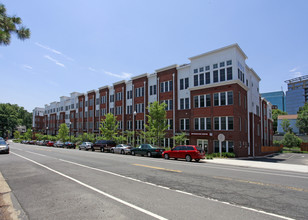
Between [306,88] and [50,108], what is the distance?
164716mm

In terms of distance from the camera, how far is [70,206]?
19.2ft

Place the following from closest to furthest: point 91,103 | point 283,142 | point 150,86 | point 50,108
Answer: point 150,86
point 91,103
point 283,142
point 50,108

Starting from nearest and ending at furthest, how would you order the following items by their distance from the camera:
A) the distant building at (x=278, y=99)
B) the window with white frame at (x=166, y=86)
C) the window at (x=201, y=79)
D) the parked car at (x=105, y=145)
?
the window at (x=201, y=79) < the parked car at (x=105, y=145) < the window with white frame at (x=166, y=86) < the distant building at (x=278, y=99)

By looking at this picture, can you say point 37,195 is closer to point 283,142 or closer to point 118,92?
point 118,92

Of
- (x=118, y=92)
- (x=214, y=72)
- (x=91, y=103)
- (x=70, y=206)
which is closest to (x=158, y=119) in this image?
(x=214, y=72)

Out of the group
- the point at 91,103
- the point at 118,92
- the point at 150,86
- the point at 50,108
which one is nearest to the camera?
the point at 150,86

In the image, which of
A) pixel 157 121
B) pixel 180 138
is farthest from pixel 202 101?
pixel 157 121

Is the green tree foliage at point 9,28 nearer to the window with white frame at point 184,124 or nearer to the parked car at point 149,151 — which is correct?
the parked car at point 149,151

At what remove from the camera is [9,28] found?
7.55m

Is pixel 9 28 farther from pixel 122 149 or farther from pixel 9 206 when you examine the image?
pixel 122 149

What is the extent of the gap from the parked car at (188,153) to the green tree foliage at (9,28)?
1589cm

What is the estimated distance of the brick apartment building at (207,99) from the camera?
2675cm

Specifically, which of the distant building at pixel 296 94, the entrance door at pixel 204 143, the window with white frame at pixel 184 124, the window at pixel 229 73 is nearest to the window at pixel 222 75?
the window at pixel 229 73

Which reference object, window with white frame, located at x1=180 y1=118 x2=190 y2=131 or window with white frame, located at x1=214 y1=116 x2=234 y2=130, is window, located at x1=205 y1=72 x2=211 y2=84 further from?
window with white frame, located at x1=180 y1=118 x2=190 y2=131
